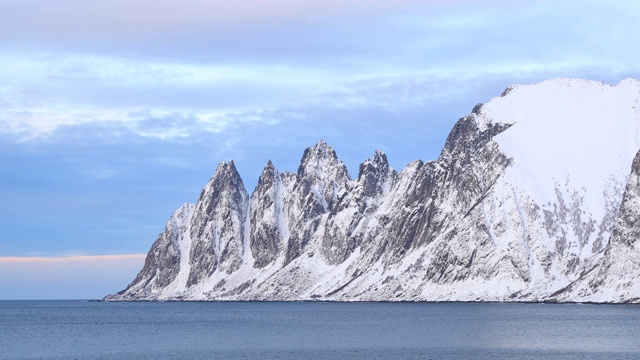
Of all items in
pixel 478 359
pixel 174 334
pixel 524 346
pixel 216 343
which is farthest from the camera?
pixel 174 334

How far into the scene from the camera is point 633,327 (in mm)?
151500

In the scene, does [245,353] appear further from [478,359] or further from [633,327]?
[633,327]

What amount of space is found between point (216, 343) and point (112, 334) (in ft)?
120

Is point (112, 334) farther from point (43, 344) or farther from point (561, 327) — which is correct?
point (561, 327)

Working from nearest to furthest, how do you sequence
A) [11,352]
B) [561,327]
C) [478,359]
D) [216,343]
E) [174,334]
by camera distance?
[478,359]
[11,352]
[216,343]
[561,327]
[174,334]

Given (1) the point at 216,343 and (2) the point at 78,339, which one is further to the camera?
(2) the point at 78,339

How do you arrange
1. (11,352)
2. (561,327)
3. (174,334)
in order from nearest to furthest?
(11,352), (561,327), (174,334)

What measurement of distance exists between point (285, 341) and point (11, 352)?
130ft

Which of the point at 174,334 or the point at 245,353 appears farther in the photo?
the point at 174,334

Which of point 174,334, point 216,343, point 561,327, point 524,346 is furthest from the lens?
point 174,334

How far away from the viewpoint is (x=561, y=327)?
161 metres

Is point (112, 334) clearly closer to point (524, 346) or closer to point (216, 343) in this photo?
point (216, 343)

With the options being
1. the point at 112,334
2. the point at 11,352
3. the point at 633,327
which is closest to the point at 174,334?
the point at 112,334

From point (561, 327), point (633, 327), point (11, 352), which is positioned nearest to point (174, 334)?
point (11, 352)
